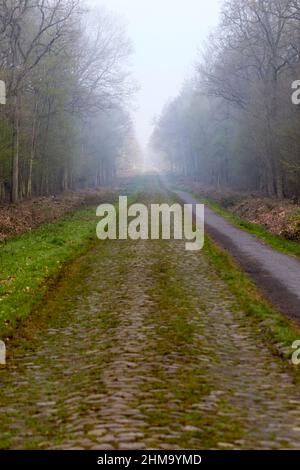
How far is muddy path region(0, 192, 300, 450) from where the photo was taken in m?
7.09

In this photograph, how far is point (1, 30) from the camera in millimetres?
35281

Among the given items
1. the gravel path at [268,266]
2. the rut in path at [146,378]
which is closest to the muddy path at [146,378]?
the rut in path at [146,378]

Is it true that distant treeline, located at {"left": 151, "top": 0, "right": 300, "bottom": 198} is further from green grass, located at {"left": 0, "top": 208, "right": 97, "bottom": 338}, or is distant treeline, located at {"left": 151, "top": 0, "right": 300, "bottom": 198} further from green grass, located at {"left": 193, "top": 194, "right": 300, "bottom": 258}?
green grass, located at {"left": 0, "top": 208, "right": 97, "bottom": 338}

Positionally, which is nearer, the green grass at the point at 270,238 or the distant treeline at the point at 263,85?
the green grass at the point at 270,238

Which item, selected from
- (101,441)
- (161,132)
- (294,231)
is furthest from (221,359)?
(161,132)

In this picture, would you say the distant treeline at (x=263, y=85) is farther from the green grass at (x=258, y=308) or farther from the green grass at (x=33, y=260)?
the green grass at (x=258, y=308)

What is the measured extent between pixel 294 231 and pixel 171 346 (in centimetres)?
1644

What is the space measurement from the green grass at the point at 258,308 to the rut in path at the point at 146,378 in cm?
32

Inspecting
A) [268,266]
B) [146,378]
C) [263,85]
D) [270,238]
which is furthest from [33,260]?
[263,85]

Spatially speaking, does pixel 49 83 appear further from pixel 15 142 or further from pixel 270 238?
pixel 270 238

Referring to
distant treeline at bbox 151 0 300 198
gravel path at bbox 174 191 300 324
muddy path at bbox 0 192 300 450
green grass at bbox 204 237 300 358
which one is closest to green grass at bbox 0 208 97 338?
muddy path at bbox 0 192 300 450

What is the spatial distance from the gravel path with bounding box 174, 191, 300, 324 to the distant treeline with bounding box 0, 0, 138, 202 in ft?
53.8

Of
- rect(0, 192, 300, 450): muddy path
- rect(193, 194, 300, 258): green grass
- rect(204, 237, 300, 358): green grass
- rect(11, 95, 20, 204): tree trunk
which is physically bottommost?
rect(0, 192, 300, 450): muddy path

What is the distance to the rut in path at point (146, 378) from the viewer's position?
23.3 ft
